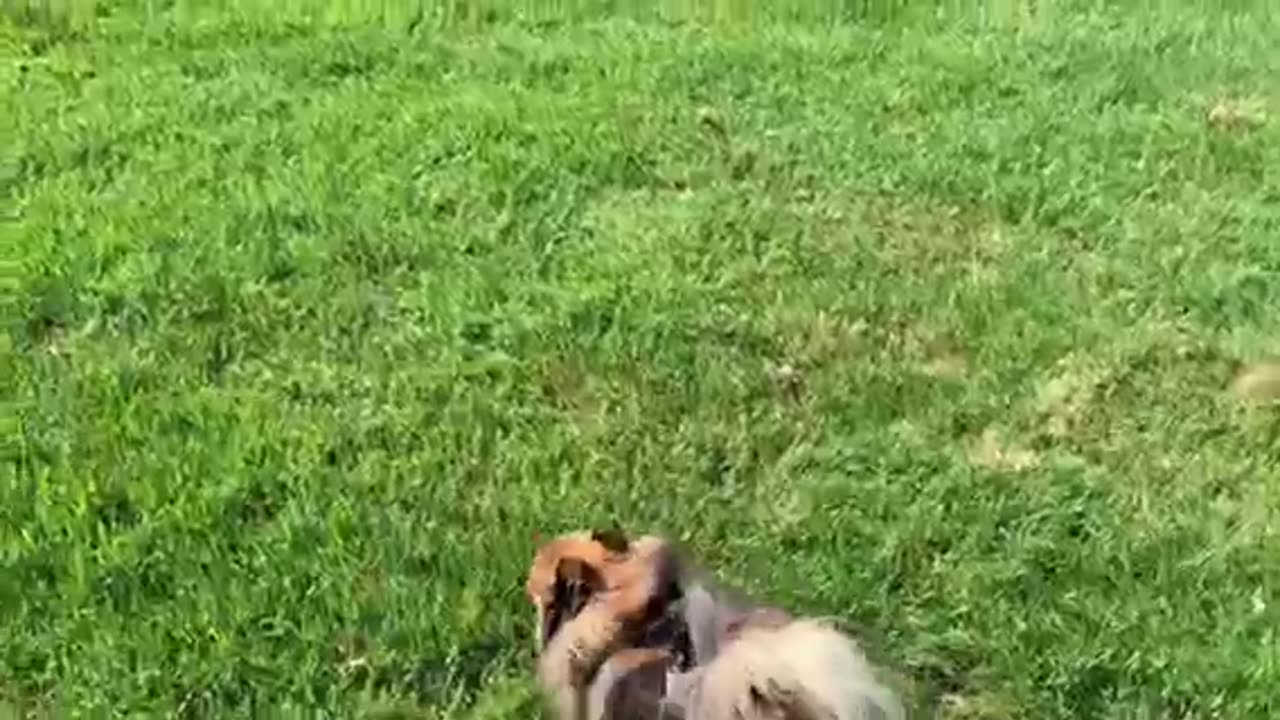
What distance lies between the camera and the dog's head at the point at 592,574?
10.3ft

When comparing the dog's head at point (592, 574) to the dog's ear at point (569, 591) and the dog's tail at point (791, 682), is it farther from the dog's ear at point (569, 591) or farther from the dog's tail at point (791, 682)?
the dog's tail at point (791, 682)

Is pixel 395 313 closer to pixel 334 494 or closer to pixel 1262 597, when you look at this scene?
pixel 334 494

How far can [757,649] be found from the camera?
2688 mm

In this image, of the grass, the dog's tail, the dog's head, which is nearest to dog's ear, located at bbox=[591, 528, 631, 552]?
the dog's head

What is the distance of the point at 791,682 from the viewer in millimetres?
2584

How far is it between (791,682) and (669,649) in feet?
1.55

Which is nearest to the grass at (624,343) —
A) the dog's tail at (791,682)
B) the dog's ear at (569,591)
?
the dog's ear at (569,591)

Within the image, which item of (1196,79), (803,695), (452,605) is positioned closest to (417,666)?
(452,605)

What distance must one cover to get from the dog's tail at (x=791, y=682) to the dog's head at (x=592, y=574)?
1.23 feet

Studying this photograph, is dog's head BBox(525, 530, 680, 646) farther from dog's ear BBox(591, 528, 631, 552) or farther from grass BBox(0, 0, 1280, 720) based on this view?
grass BBox(0, 0, 1280, 720)

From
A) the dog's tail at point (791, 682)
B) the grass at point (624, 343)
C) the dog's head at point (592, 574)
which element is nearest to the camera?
the dog's tail at point (791, 682)

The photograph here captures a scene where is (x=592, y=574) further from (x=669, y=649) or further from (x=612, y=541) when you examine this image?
(x=669, y=649)

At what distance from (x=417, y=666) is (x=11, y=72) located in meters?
2.75

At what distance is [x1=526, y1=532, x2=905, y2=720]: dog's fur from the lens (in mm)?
2592
